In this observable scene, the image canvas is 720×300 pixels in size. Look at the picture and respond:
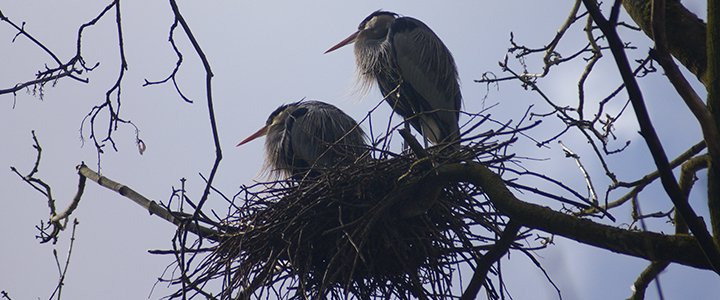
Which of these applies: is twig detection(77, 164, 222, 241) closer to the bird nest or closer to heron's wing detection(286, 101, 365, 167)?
the bird nest

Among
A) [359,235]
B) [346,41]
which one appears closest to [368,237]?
[359,235]

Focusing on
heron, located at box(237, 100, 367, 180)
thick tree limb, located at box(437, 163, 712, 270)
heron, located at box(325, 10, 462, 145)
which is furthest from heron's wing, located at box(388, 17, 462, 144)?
thick tree limb, located at box(437, 163, 712, 270)

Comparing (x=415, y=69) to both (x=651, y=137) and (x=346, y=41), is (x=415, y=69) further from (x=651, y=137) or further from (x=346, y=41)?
(x=651, y=137)

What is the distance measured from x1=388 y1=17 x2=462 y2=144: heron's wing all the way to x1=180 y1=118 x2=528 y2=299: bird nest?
1.57 metres

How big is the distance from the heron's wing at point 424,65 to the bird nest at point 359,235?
5.15 ft

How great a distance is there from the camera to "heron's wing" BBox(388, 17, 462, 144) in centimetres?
360

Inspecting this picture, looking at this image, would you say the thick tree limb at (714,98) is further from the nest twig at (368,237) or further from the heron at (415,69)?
the heron at (415,69)

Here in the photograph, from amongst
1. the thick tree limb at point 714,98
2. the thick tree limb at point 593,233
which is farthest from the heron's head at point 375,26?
the thick tree limb at point 714,98

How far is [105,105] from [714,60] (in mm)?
1450

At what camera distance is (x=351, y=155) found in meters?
2.29

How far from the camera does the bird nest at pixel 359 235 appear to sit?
1.85 metres

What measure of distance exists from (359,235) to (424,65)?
2069 millimetres

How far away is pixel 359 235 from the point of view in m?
1.78

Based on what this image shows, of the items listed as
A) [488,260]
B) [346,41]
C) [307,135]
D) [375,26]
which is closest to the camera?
[488,260]
